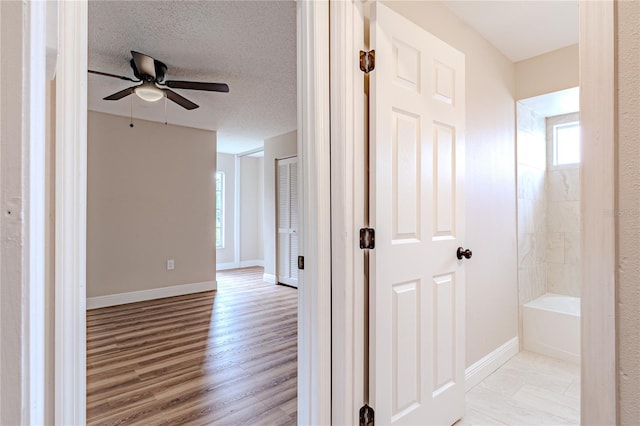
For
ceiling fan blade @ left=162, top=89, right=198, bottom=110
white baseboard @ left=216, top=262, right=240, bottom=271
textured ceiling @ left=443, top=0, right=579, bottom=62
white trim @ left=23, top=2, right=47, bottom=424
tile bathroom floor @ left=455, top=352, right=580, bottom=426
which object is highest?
textured ceiling @ left=443, top=0, right=579, bottom=62

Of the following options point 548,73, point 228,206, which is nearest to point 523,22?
point 548,73

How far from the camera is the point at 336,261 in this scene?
1.38 metres

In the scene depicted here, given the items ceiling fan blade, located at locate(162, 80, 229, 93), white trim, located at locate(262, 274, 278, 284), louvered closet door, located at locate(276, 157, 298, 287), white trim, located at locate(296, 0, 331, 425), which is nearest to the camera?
white trim, located at locate(296, 0, 331, 425)

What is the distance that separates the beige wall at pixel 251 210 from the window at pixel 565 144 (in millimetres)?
5608

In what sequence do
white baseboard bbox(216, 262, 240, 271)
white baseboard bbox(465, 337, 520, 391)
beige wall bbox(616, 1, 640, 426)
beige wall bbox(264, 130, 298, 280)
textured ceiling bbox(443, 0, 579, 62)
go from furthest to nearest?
white baseboard bbox(216, 262, 240, 271) → beige wall bbox(264, 130, 298, 280) → white baseboard bbox(465, 337, 520, 391) → textured ceiling bbox(443, 0, 579, 62) → beige wall bbox(616, 1, 640, 426)

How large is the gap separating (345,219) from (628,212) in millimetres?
866

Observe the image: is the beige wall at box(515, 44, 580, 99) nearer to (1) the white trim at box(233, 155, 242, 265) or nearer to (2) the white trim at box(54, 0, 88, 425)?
(2) the white trim at box(54, 0, 88, 425)

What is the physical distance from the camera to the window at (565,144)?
3189mm

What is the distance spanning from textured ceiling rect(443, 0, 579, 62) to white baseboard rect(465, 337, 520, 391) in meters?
2.30

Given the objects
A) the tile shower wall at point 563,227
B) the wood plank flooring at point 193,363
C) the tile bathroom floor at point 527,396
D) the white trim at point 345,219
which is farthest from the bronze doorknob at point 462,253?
the tile shower wall at point 563,227

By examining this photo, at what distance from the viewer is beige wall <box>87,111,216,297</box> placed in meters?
4.05

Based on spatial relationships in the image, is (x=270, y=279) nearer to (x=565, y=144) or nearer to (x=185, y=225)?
(x=185, y=225)

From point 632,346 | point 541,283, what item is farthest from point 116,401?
point 541,283

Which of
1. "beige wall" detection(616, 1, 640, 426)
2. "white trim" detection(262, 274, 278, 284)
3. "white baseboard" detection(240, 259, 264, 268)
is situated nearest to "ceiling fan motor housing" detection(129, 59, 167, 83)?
"beige wall" detection(616, 1, 640, 426)
